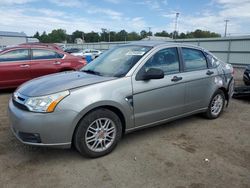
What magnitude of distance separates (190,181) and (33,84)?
2.53 metres

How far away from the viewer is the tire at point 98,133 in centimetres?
318

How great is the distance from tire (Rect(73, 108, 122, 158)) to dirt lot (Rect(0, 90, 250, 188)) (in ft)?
0.46

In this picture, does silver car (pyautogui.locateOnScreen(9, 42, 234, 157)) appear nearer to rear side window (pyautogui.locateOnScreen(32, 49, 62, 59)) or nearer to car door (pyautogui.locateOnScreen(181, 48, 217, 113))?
car door (pyautogui.locateOnScreen(181, 48, 217, 113))

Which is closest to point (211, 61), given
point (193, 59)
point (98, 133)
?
point (193, 59)

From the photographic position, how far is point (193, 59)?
4574 millimetres

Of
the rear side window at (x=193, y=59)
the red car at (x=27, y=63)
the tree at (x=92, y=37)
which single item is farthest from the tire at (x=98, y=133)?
the tree at (x=92, y=37)

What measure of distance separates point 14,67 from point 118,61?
14.8 ft

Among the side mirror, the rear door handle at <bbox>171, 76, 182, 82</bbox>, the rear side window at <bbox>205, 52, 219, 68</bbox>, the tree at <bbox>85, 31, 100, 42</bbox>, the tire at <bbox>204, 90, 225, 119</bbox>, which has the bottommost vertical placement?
the tire at <bbox>204, 90, 225, 119</bbox>

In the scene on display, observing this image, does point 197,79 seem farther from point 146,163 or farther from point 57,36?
point 57,36

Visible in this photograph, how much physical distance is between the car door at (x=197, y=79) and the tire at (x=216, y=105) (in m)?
0.21

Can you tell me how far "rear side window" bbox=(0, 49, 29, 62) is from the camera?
7207mm

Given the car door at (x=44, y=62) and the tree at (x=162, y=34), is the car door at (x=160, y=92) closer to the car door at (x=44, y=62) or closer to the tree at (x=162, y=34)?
the car door at (x=44, y=62)

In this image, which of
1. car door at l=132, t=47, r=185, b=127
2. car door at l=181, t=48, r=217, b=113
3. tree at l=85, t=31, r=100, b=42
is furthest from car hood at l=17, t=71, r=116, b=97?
tree at l=85, t=31, r=100, b=42

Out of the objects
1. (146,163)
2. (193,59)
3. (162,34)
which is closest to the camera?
(146,163)
